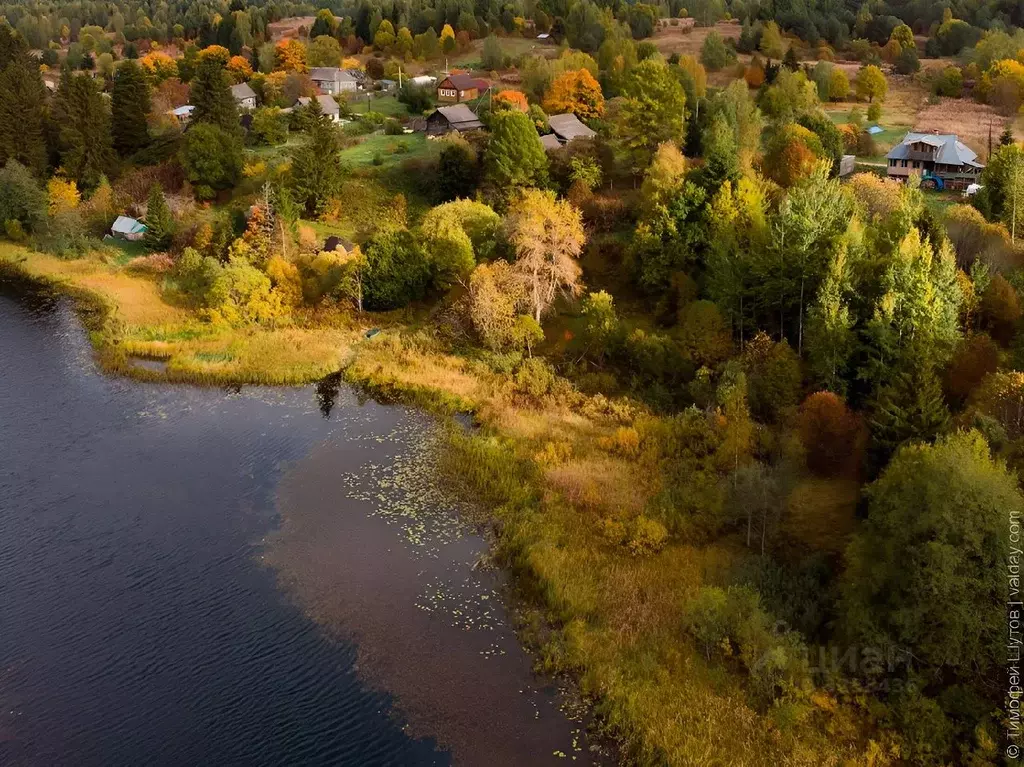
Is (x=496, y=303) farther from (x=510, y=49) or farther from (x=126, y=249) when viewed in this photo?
(x=510, y=49)

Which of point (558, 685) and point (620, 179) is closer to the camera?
point (558, 685)

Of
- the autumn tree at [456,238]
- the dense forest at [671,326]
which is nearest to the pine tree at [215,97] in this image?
the dense forest at [671,326]

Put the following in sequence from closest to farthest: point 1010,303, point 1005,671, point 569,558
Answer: point 1005,671 → point 569,558 → point 1010,303

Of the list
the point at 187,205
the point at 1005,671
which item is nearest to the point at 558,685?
the point at 1005,671

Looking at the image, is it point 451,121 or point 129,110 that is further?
point 129,110

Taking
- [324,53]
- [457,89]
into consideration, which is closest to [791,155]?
[457,89]

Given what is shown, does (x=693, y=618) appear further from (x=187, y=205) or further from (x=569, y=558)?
(x=187, y=205)
